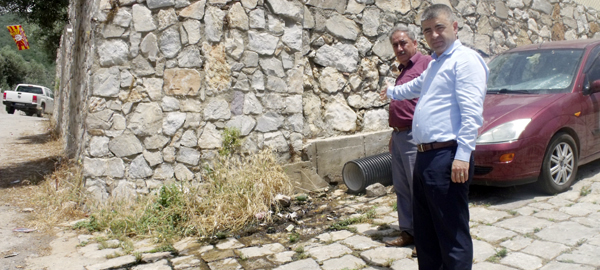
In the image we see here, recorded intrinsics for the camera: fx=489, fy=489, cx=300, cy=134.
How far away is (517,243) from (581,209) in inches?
47.9

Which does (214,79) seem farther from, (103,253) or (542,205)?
(542,205)

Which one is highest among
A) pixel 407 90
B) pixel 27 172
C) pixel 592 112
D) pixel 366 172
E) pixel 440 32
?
pixel 440 32

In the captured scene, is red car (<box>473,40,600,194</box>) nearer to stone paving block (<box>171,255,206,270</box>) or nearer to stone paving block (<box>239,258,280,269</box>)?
stone paving block (<box>239,258,280,269</box>)

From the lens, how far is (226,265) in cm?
396

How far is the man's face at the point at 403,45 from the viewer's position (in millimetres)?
4023

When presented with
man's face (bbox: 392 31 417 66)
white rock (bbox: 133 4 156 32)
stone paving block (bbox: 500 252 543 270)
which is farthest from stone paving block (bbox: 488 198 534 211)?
white rock (bbox: 133 4 156 32)

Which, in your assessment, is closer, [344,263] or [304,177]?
[344,263]

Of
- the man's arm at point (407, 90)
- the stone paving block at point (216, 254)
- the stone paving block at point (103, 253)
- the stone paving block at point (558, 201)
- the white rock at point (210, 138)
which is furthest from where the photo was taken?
the white rock at point (210, 138)

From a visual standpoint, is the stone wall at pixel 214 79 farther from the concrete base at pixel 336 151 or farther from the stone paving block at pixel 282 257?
the stone paving block at pixel 282 257

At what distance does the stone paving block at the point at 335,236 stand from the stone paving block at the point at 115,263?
166 cm

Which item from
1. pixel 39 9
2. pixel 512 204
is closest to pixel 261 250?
pixel 512 204

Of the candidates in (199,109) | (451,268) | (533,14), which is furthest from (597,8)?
(451,268)

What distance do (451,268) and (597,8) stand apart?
1093cm

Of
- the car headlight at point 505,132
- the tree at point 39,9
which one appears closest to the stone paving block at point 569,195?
the car headlight at point 505,132
